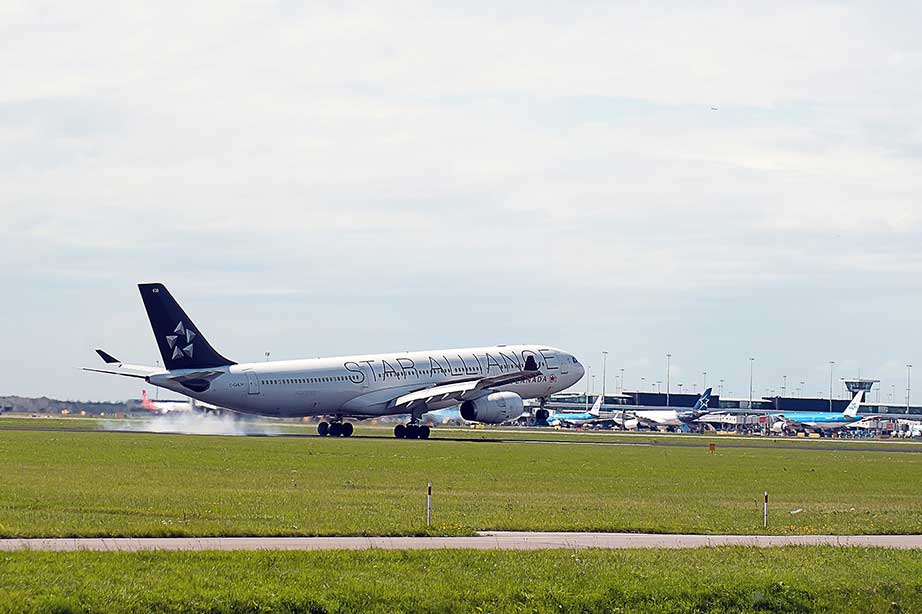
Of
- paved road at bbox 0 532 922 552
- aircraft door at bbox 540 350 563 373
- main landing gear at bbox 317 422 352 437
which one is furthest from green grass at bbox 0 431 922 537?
aircraft door at bbox 540 350 563 373

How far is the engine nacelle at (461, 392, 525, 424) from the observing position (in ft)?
302

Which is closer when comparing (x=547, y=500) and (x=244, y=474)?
(x=547, y=500)

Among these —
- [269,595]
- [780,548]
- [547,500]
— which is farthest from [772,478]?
[269,595]

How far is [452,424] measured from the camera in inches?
5881

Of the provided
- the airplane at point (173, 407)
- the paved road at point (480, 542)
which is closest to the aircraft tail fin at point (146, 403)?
the airplane at point (173, 407)

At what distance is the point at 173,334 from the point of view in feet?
286

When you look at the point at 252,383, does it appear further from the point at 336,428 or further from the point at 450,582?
the point at 450,582

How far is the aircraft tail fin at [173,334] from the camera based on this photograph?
86938 mm

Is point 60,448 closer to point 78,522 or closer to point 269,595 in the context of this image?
point 78,522

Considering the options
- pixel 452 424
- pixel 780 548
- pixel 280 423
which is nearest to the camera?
pixel 780 548

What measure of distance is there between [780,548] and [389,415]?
67070 mm

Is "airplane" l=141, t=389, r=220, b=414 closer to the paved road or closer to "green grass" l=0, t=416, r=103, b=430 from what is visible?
"green grass" l=0, t=416, r=103, b=430

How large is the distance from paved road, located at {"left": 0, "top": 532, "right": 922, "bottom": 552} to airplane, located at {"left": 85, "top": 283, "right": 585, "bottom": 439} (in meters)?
59.0

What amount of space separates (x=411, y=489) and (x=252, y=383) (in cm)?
4470
